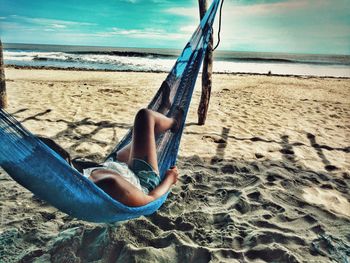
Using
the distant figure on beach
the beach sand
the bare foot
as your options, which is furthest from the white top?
the bare foot

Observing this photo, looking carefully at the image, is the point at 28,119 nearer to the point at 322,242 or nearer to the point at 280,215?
the point at 280,215

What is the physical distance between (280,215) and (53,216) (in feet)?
4.33

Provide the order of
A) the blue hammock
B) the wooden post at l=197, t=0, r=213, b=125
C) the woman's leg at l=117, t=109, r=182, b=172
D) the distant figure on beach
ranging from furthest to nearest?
the wooden post at l=197, t=0, r=213, b=125, the woman's leg at l=117, t=109, r=182, b=172, the distant figure on beach, the blue hammock

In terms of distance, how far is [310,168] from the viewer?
2.50 m

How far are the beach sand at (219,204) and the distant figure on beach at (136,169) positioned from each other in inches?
9.1

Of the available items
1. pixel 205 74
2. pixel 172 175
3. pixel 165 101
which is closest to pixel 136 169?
pixel 172 175

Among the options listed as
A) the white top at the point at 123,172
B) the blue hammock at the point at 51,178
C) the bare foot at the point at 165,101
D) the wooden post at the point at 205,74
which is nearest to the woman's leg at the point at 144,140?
the white top at the point at 123,172

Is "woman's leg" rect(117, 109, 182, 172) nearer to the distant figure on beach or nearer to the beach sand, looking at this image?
the distant figure on beach

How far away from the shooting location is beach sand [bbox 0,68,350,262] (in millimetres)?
1421

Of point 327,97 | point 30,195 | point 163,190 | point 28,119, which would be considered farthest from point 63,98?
point 327,97

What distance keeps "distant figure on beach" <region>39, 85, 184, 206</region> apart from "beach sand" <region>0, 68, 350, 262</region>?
230mm

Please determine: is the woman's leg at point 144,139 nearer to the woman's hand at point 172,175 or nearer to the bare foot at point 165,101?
the woman's hand at point 172,175

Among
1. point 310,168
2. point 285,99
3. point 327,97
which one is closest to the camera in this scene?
point 310,168

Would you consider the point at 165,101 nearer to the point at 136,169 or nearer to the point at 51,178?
the point at 136,169
